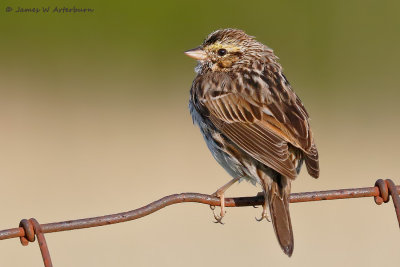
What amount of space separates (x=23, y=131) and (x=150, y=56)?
76.5 inches

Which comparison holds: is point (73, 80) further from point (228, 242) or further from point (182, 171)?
point (228, 242)

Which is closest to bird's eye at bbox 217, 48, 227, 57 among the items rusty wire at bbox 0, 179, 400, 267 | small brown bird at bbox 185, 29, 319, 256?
small brown bird at bbox 185, 29, 319, 256

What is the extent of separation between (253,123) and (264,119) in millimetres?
64

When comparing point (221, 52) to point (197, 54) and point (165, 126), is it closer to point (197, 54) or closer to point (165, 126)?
point (197, 54)

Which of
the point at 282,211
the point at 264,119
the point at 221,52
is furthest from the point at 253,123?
the point at 221,52

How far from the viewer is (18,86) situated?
10.2m

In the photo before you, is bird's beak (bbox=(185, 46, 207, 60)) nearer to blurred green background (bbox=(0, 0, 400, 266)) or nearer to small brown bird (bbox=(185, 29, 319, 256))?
small brown bird (bbox=(185, 29, 319, 256))

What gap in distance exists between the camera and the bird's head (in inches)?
237

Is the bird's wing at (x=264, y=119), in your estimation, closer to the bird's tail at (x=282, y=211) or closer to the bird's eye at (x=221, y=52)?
the bird's tail at (x=282, y=211)

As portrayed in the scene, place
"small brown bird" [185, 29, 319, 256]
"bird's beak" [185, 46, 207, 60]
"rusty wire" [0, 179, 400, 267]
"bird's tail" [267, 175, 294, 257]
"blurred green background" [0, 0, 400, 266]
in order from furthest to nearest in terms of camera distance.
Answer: "blurred green background" [0, 0, 400, 266] < "bird's beak" [185, 46, 207, 60] < "small brown bird" [185, 29, 319, 256] < "bird's tail" [267, 175, 294, 257] < "rusty wire" [0, 179, 400, 267]

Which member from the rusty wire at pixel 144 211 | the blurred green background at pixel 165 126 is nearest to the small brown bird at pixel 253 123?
the rusty wire at pixel 144 211

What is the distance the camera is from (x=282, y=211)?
190 inches

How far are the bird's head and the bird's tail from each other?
1.18 metres

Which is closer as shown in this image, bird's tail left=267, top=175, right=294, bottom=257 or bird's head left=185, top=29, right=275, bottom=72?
bird's tail left=267, top=175, right=294, bottom=257
